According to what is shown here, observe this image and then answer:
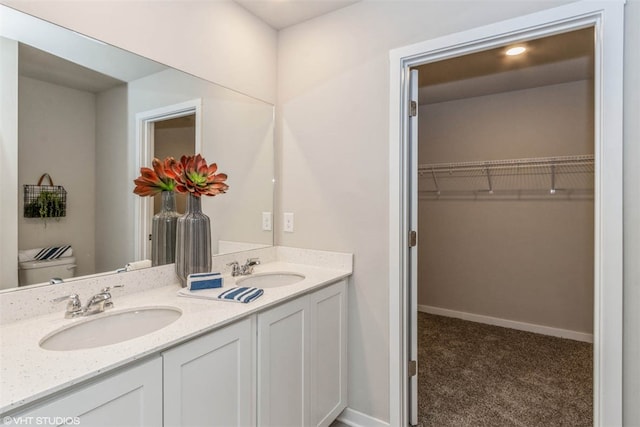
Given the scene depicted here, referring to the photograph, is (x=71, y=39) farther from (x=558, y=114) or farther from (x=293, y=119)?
(x=558, y=114)

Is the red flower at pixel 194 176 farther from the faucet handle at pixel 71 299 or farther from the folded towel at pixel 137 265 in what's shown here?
the faucet handle at pixel 71 299

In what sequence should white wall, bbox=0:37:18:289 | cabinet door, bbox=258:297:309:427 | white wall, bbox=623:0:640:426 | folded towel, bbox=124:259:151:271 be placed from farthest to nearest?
folded towel, bbox=124:259:151:271
cabinet door, bbox=258:297:309:427
white wall, bbox=623:0:640:426
white wall, bbox=0:37:18:289

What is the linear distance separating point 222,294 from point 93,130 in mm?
833

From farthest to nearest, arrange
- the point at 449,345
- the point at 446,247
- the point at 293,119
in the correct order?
the point at 446,247
the point at 449,345
the point at 293,119

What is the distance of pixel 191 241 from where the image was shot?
1522 millimetres

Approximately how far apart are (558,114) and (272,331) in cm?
322

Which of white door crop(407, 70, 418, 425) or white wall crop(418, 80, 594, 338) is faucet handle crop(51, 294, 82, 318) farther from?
white wall crop(418, 80, 594, 338)

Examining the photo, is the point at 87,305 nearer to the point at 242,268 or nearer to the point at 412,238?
the point at 242,268

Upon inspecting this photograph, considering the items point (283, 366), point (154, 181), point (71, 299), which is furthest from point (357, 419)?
point (154, 181)

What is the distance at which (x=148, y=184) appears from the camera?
1529 mm

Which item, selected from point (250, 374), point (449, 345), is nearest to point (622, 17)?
point (250, 374)

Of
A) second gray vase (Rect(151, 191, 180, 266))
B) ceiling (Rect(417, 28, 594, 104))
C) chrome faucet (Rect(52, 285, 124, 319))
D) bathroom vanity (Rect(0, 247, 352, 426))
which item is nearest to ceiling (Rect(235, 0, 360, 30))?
ceiling (Rect(417, 28, 594, 104))

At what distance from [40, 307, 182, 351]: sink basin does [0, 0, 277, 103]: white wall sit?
1.07m

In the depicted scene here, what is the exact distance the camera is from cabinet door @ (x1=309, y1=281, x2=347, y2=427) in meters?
1.64
